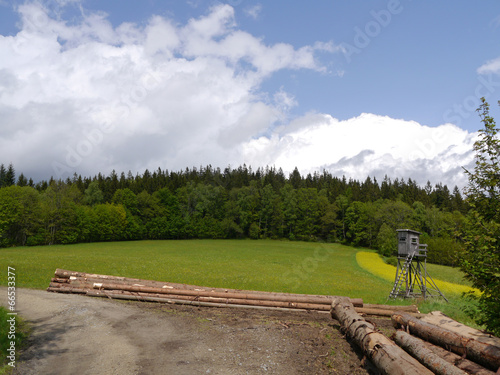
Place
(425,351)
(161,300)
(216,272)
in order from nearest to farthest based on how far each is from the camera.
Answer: (425,351) → (161,300) → (216,272)

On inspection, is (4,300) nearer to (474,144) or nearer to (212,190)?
(474,144)

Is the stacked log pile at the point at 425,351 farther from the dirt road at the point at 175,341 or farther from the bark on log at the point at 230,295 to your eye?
the bark on log at the point at 230,295

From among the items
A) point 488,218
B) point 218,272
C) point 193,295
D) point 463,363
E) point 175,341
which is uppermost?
point 488,218

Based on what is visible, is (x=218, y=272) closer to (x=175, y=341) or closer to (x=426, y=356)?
(x=175, y=341)

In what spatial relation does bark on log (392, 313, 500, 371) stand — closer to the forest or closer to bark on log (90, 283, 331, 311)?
bark on log (90, 283, 331, 311)

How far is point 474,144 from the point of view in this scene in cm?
825

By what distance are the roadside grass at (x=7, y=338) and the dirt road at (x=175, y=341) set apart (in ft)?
0.86

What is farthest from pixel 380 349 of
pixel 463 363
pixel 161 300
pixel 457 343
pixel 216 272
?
pixel 216 272

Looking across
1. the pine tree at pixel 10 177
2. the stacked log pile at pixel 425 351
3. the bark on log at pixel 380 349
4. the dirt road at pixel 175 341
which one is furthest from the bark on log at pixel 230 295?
the pine tree at pixel 10 177

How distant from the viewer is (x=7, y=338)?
345 inches

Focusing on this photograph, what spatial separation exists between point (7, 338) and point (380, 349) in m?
10.2

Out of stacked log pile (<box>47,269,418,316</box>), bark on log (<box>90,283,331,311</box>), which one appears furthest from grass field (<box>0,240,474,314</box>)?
bark on log (<box>90,283,331,311</box>)

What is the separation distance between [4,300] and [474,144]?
18.9 m

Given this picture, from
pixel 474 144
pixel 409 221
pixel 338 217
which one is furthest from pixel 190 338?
pixel 338 217
